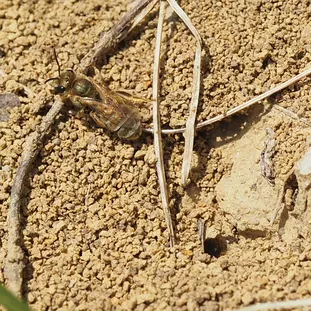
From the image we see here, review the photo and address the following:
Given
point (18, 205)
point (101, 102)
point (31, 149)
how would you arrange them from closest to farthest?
point (18, 205) < point (31, 149) < point (101, 102)

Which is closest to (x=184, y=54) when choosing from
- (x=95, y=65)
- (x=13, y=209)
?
(x=95, y=65)

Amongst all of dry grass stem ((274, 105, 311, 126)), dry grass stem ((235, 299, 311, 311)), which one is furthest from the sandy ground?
dry grass stem ((235, 299, 311, 311))

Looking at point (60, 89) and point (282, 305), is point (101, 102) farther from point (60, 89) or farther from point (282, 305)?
point (282, 305)

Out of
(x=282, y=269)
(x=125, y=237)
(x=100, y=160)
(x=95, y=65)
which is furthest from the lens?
(x=95, y=65)

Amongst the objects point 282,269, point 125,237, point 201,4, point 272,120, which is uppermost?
point 201,4

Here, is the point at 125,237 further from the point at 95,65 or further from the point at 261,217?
the point at 95,65

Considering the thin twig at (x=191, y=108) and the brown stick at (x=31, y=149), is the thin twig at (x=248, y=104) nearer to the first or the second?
the thin twig at (x=191, y=108)

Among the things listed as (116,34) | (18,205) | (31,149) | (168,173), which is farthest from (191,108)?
(18,205)
